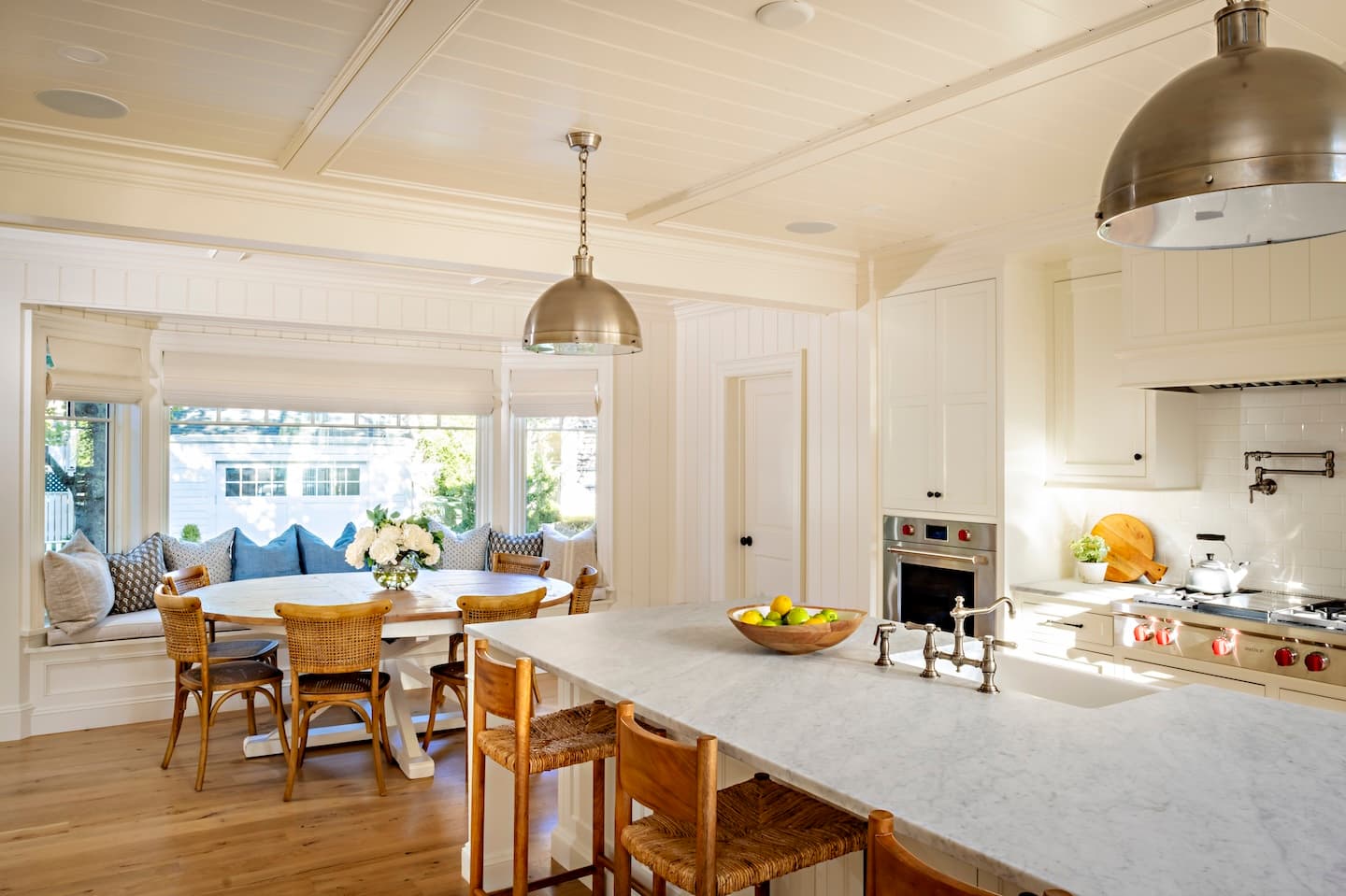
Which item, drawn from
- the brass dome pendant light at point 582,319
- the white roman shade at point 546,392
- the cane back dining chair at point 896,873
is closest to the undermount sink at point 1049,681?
the cane back dining chair at point 896,873

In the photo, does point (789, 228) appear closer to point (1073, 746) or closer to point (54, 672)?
point (1073, 746)

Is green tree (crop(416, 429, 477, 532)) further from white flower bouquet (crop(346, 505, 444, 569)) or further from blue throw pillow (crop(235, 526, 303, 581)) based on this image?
white flower bouquet (crop(346, 505, 444, 569))

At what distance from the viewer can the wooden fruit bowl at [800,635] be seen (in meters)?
2.55

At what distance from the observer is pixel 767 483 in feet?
20.3

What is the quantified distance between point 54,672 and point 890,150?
4.80m

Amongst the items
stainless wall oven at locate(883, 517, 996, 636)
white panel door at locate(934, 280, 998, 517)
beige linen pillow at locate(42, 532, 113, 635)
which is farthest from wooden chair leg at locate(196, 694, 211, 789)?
white panel door at locate(934, 280, 998, 517)

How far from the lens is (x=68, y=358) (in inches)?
197

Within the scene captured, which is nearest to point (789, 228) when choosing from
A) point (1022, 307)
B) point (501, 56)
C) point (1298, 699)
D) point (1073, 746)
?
point (1022, 307)

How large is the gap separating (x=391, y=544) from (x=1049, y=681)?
10.4 ft

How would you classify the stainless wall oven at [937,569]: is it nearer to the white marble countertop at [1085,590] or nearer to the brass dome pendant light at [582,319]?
the white marble countertop at [1085,590]

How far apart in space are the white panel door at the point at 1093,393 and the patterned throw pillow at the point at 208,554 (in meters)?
4.70

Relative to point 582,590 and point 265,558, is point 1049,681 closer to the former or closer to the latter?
point 582,590

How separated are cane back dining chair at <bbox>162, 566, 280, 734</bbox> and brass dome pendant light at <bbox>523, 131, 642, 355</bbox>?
8.04ft

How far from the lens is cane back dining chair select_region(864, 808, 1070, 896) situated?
1.28 metres
